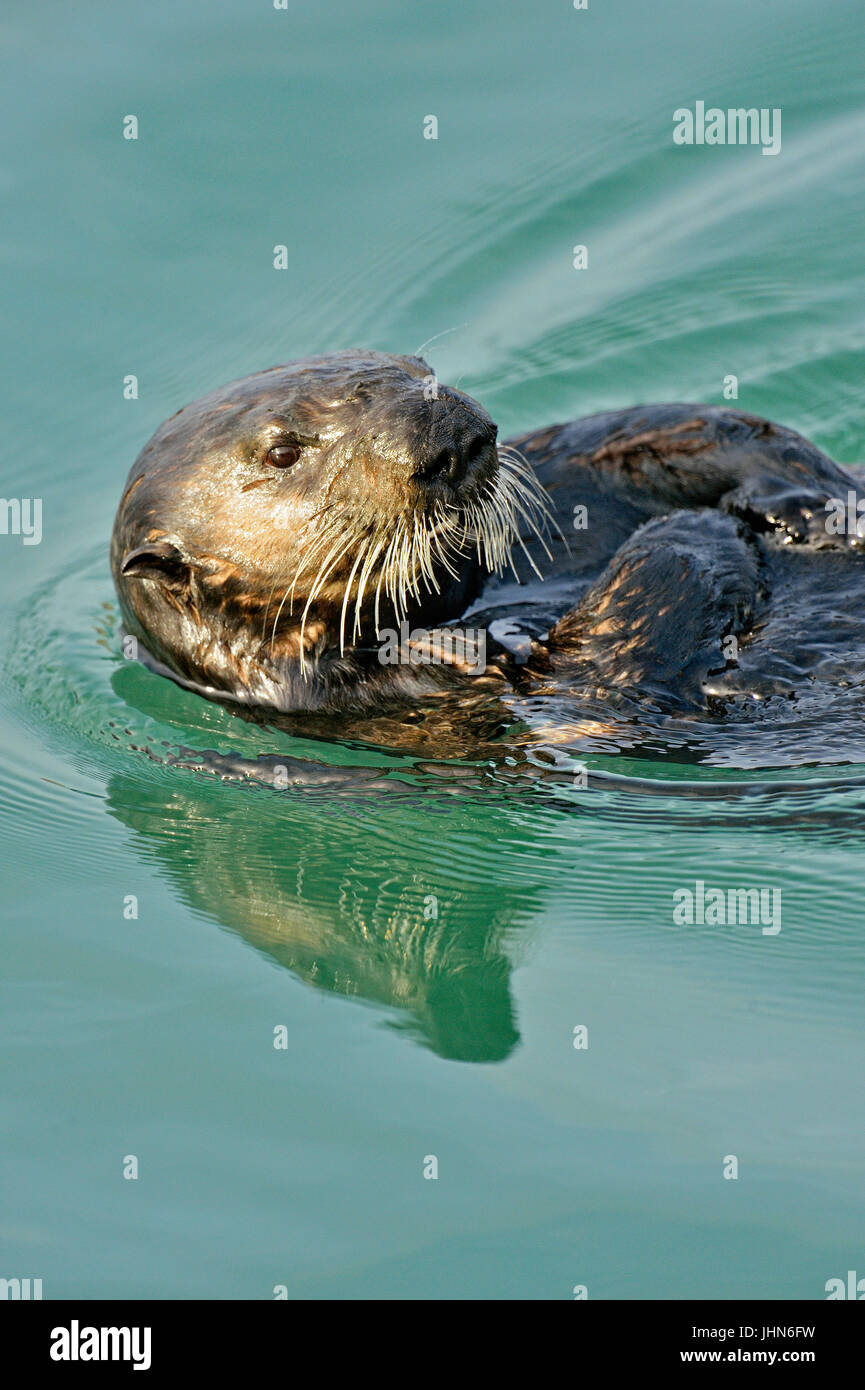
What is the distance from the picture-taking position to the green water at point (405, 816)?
134 inches

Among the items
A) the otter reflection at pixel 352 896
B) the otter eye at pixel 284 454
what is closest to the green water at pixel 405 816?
the otter reflection at pixel 352 896

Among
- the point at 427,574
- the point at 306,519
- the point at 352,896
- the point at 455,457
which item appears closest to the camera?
the point at 352,896

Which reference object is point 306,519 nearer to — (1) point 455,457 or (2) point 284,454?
(2) point 284,454

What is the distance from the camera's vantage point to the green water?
341cm

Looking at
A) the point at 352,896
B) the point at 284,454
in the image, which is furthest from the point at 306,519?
the point at 352,896

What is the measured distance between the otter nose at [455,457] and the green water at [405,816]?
1006 millimetres

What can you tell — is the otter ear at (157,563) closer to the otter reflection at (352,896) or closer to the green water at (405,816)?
the green water at (405,816)

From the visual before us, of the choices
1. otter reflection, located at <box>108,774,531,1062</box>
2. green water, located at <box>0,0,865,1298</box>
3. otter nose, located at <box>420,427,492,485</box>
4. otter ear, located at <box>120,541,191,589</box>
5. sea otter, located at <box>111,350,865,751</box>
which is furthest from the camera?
otter ear, located at <box>120,541,191,589</box>

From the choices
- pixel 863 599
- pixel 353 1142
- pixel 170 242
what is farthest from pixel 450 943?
pixel 170 242

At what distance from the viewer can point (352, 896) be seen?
4.57m

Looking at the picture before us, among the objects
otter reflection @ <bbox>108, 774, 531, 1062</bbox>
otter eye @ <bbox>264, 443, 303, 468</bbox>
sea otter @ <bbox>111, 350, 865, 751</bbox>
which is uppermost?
otter eye @ <bbox>264, 443, 303, 468</bbox>

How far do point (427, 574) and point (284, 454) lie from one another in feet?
1.98

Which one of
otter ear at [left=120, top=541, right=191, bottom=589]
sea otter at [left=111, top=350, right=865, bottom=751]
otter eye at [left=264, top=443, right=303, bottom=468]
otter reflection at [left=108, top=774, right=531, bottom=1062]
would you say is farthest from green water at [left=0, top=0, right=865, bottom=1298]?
otter eye at [left=264, top=443, right=303, bottom=468]

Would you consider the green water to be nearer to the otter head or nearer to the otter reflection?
the otter reflection
